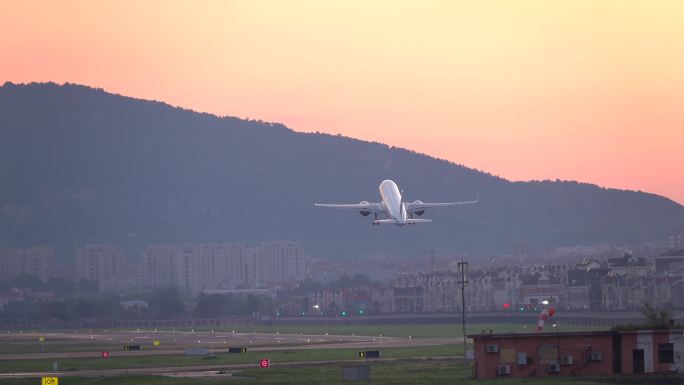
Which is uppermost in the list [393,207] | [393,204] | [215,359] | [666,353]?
[393,204]

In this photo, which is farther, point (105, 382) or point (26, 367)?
point (26, 367)

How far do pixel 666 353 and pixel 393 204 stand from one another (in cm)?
7587

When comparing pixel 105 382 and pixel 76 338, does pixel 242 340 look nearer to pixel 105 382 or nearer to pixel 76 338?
pixel 76 338

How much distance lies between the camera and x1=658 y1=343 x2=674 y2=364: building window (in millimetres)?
74250

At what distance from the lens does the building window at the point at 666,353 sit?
Answer: 7425cm

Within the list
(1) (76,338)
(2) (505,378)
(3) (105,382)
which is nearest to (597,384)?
(2) (505,378)

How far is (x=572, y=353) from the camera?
75.1m

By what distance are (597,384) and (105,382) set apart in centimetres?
2882

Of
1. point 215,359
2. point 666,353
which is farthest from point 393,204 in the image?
point 666,353

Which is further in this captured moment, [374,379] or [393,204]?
[393,204]

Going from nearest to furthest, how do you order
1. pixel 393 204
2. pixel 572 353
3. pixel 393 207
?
pixel 572 353, pixel 393 207, pixel 393 204

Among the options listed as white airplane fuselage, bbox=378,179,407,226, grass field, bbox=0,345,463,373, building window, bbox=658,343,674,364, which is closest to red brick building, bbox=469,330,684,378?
building window, bbox=658,343,674,364

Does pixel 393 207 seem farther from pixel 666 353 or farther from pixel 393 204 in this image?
pixel 666 353

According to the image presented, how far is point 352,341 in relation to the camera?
136750mm
